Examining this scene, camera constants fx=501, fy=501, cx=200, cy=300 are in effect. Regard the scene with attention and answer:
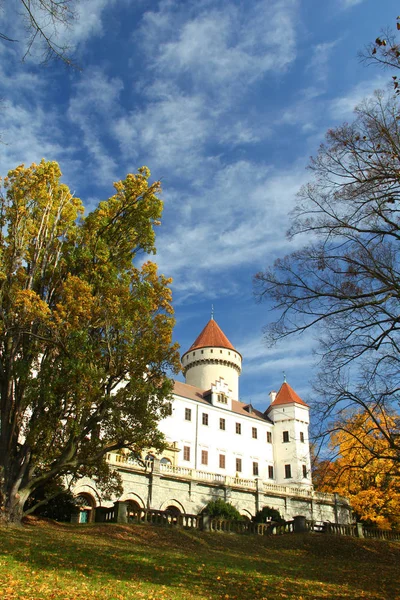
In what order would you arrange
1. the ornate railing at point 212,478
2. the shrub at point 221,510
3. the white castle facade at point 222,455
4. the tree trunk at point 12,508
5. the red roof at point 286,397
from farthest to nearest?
the red roof at point 286,397 → the white castle facade at point 222,455 → the shrub at point 221,510 → the ornate railing at point 212,478 → the tree trunk at point 12,508

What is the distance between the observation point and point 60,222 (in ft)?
60.5

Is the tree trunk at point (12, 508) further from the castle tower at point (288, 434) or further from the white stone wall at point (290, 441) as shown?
the white stone wall at point (290, 441)

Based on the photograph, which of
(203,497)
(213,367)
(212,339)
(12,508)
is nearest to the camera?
(12,508)

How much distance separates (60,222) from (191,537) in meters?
12.7

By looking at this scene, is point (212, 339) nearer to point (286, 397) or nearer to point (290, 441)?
point (286, 397)

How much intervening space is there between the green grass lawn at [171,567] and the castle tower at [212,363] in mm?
33690

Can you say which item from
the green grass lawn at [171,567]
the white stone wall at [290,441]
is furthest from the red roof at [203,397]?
the green grass lawn at [171,567]

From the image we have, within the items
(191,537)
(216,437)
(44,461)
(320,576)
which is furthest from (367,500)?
(44,461)

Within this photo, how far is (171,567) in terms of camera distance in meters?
11.6

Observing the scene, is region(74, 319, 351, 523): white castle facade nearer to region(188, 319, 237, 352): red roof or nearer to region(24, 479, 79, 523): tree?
region(188, 319, 237, 352): red roof

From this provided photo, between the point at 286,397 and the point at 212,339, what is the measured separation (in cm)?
1021

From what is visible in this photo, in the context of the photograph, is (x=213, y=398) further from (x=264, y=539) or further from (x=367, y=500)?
(x=264, y=539)

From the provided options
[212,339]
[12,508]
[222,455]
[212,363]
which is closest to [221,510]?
[222,455]

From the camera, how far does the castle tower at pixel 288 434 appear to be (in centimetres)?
4700
